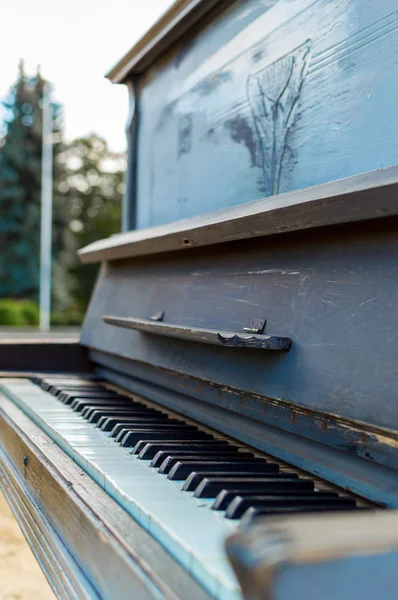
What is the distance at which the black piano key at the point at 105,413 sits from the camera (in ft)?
7.70

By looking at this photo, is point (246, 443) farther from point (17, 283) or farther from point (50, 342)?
point (17, 283)

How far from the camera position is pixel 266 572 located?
2.37 feet

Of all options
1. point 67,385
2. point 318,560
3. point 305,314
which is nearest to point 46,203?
point 67,385

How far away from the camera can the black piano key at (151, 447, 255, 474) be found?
1.65m

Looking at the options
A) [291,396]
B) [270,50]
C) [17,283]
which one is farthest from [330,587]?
[17,283]

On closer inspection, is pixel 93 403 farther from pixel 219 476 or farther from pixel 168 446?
pixel 219 476

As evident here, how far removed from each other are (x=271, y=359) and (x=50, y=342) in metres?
2.42

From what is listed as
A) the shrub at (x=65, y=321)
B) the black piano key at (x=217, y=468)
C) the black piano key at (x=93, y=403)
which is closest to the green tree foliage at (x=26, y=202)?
the shrub at (x=65, y=321)

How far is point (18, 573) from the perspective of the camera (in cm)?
344

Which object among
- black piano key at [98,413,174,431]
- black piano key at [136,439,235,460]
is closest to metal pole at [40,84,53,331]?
black piano key at [98,413,174,431]

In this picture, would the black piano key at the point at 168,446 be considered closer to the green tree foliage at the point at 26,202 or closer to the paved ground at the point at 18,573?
the paved ground at the point at 18,573

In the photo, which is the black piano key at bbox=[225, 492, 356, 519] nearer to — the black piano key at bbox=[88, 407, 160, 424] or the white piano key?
the white piano key

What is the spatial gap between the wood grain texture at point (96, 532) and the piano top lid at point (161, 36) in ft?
6.07

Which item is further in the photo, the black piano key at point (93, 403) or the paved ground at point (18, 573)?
the paved ground at point (18, 573)
